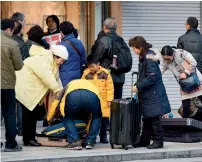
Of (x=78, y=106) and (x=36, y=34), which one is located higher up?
(x=36, y=34)

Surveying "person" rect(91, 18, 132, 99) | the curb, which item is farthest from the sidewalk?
"person" rect(91, 18, 132, 99)

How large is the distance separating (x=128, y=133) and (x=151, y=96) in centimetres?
65

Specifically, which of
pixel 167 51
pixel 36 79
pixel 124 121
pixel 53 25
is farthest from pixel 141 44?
pixel 53 25

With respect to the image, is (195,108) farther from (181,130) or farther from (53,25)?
(53,25)

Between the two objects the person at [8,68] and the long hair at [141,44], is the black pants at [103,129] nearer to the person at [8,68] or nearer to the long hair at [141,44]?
the long hair at [141,44]

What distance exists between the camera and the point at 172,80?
19828 mm

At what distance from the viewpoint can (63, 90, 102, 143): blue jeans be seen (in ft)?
42.0

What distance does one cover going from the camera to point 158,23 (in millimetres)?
19719

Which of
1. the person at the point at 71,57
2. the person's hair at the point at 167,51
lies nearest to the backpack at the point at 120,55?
the person at the point at 71,57

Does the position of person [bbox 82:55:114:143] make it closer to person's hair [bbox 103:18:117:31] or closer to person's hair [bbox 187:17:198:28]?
person's hair [bbox 103:18:117:31]

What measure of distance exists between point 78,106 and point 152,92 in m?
1.14

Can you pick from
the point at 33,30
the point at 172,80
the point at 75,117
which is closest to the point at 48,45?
the point at 33,30

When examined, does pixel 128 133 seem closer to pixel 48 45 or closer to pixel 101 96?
pixel 101 96

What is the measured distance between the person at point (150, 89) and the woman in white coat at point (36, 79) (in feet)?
3.85
